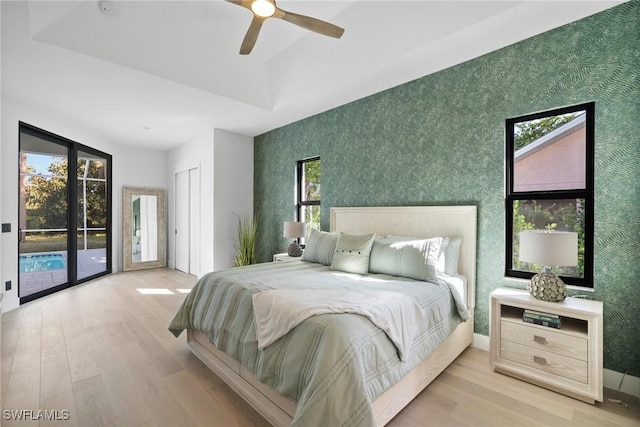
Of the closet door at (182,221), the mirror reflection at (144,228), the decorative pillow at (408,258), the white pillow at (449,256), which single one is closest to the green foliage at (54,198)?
the mirror reflection at (144,228)

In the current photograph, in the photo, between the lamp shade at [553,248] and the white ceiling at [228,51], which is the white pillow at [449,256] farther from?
the white ceiling at [228,51]

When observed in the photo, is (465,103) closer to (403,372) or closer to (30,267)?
(403,372)

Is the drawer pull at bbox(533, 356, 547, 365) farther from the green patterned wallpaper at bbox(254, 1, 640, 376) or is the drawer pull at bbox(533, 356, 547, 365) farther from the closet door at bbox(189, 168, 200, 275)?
the closet door at bbox(189, 168, 200, 275)

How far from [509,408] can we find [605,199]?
165cm

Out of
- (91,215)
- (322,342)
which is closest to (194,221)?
(91,215)

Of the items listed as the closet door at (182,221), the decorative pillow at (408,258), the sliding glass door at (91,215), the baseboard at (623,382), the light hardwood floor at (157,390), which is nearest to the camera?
the light hardwood floor at (157,390)

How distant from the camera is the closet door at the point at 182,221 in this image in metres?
5.92

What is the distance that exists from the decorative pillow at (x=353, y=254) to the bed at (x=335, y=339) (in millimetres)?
66

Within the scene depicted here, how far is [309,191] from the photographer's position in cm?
472

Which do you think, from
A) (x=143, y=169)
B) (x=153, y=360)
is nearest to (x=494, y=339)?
(x=153, y=360)

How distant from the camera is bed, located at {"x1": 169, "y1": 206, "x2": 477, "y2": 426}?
1.38 metres

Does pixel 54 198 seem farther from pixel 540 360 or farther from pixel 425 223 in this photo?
pixel 540 360

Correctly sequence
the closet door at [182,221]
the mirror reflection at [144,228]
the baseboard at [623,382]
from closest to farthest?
the baseboard at [623,382] → the closet door at [182,221] → the mirror reflection at [144,228]

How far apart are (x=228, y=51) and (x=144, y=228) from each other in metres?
4.58
